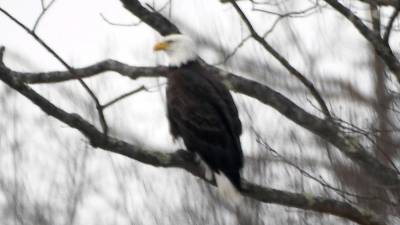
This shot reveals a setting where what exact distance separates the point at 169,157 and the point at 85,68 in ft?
4.15

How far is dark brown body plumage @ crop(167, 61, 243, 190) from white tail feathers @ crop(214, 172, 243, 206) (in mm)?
40

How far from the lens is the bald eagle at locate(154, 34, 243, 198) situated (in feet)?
18.0

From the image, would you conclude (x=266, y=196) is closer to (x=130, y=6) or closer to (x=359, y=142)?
(x=359, y=142)

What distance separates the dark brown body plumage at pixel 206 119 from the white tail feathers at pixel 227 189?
4 centimetres

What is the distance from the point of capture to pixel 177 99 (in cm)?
592

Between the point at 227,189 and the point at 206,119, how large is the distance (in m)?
0.63

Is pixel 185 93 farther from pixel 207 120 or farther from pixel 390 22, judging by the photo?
pixel 390 22

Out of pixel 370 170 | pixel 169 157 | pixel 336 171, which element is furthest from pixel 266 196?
pixel 336 171

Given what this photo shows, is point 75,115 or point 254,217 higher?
point 75,115

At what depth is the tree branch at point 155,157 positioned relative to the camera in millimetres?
4586

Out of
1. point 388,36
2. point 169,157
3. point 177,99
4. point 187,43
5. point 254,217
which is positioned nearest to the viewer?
point 169,157

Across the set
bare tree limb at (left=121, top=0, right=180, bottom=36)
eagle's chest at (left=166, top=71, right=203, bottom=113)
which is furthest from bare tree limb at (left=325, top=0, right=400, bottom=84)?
bare tree limb at (left=121, top=0, right=180, bottom=36)

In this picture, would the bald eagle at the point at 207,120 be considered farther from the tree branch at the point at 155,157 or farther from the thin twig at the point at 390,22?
the thin twig at the point at 390,22

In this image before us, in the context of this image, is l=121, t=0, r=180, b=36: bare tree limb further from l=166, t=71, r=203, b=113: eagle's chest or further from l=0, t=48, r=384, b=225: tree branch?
l=0, t=48, r=384, b=225: tree branch
